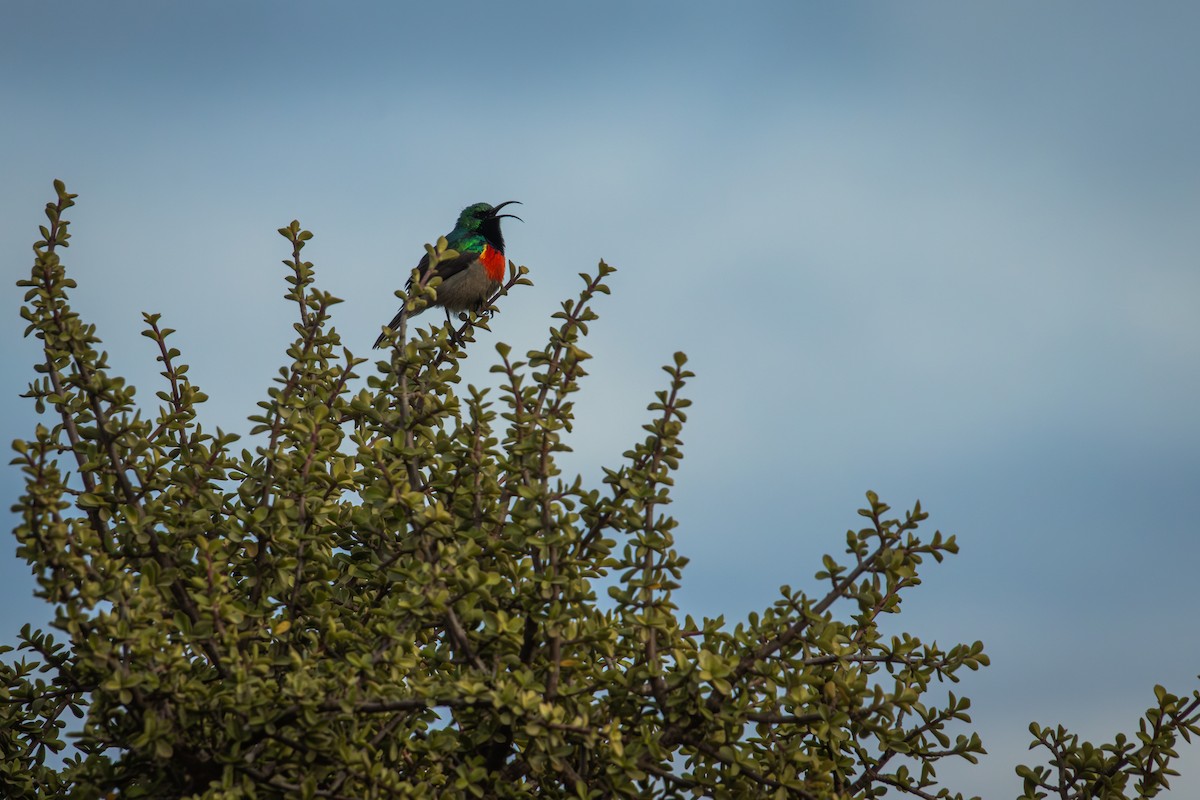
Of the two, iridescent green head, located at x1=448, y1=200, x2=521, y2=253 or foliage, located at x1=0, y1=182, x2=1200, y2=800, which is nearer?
foliage, located at x1=0, y1=182, x2=1200, y2=800

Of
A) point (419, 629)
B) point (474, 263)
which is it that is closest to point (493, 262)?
point (474, 263)

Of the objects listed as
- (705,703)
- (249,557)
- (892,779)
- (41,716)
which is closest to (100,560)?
(249,557)

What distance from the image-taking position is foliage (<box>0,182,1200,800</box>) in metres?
4.45

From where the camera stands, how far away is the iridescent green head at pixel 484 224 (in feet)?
39.5

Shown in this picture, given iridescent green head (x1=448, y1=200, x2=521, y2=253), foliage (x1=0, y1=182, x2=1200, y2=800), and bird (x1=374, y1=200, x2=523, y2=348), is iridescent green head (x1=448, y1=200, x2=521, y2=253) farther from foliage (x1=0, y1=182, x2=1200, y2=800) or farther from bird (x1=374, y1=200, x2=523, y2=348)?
foliage (x1=0, y1=182, x2=1200, y2=800)

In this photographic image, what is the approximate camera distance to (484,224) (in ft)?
39.7

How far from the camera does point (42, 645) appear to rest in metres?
5.61

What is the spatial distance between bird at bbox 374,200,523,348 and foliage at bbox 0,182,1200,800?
5.44 meters

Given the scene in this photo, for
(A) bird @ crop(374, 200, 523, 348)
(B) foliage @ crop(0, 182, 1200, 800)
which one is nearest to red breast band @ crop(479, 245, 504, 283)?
(A) bird @ crop(374, 200, 523, 348)

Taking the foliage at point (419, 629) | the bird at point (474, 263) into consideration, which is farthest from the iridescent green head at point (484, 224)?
the foliage at point (419, 629)

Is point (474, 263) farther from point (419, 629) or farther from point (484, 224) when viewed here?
point (419, 629)

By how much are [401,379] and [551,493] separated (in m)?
1.28

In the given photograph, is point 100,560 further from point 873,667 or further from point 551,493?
point 873,667

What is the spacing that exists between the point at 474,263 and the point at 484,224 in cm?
98
